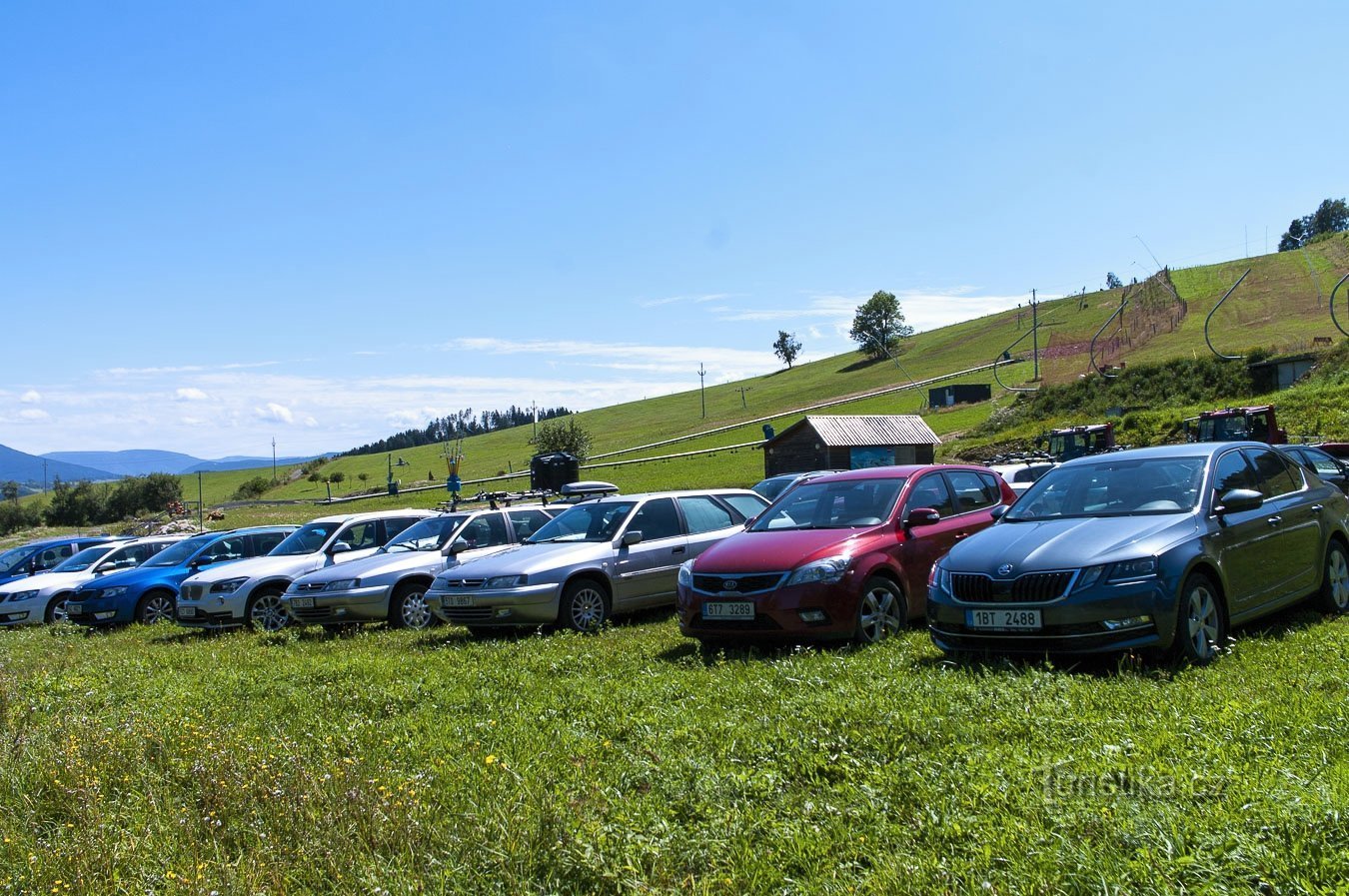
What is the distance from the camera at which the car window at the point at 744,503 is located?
42.7 ft

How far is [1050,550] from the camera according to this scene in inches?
276

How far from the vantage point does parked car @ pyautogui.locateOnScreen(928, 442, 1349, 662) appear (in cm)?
667

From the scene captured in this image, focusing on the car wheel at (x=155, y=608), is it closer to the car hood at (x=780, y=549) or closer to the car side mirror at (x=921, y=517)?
the car hood at (x=780, y=549)

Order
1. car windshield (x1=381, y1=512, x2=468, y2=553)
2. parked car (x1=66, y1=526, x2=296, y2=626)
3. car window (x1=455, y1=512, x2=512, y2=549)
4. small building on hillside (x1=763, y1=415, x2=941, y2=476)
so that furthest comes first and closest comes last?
small building on hillside (x1=763, y1=415, x2=941, y2=476) → parked car (x1=66, y1=526, x2=296, y2=626) → car windshield (x1=381, y1=512, x2=468, y2=553) → car window (x1=455, y1=512, x2=512, y2=549)

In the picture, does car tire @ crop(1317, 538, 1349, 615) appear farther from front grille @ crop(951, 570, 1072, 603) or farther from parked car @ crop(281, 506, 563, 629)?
parked car @ crop(281, 506, 563, 629)

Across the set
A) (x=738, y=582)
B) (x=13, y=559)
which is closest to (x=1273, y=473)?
(x=738, y=582)

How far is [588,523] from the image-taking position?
12484mm

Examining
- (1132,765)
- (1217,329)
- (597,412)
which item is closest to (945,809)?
(1132,765)

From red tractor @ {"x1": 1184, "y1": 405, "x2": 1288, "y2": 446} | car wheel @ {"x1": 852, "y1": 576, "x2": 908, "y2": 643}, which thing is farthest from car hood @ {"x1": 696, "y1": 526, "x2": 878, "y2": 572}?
red tractor @ {"x1": 1184, "y1": 405, "x2": 1288, "y2": 446}

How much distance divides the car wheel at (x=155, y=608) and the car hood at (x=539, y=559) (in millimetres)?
7717

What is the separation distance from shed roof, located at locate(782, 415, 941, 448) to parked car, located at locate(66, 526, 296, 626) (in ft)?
91.8

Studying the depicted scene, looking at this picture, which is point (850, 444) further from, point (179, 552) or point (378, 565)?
point (378, 565)

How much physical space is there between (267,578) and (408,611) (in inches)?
111

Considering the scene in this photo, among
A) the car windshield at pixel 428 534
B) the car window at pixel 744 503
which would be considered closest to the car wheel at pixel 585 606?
the car window at pixel 744 503
